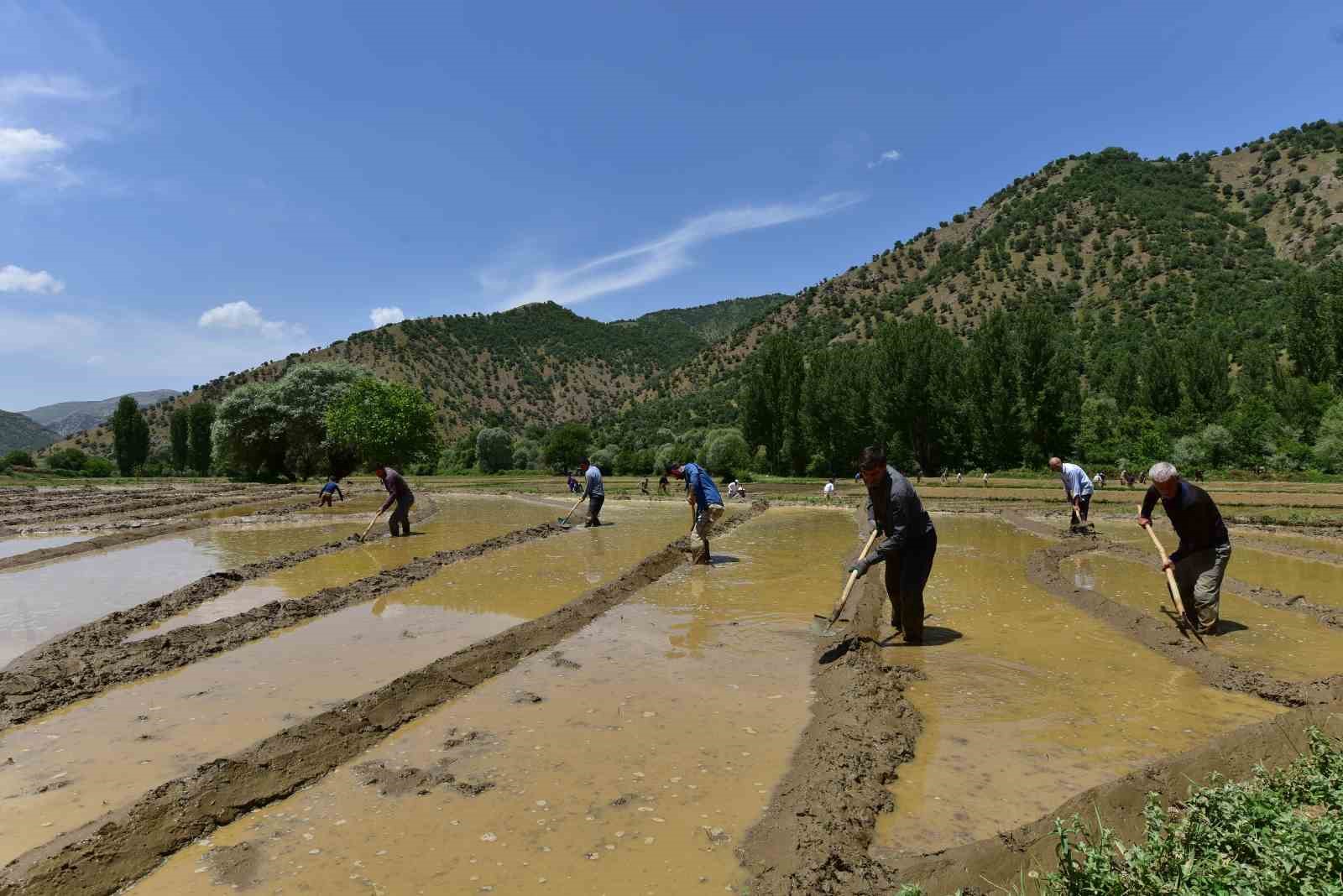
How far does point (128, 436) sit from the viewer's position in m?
77.3

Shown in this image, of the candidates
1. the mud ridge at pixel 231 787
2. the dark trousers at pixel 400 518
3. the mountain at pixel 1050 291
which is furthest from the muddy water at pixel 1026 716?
the mountain at pixel 1050 291

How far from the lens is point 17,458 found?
245ft

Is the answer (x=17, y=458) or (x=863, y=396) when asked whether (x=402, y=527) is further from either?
(x=17, y=458)

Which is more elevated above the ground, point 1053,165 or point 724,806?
point 1053,165

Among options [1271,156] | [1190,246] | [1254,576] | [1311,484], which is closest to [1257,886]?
[1254,576]

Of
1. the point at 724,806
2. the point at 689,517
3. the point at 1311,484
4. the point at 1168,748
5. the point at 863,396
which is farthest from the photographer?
the point at 863,396

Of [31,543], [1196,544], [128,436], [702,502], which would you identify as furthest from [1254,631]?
[128,436]

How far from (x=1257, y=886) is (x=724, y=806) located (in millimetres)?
2640

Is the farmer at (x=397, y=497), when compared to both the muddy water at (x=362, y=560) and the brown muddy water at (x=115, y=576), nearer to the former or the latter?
the muddy water at (x=362, y=560)

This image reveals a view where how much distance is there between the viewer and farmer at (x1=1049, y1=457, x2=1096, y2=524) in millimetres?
16750

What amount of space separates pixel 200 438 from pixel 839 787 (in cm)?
8792

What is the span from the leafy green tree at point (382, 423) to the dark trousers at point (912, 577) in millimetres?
44660

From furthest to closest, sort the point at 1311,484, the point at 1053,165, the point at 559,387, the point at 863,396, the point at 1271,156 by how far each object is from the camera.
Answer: the point at 559,387, the point at 1053,165, the point at 1271,156, the point at 863,396, the point at 1311,484

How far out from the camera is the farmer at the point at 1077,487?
16750 millimetres
